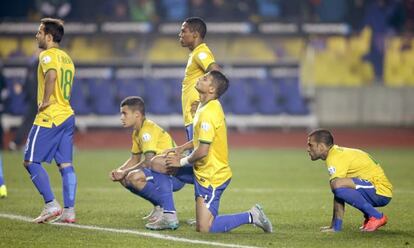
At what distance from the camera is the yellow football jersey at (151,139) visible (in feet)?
34.2

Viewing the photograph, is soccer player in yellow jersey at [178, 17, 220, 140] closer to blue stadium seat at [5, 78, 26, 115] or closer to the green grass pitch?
the green grass pitch

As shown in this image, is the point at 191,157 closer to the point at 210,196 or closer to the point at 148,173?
the point at 210,196

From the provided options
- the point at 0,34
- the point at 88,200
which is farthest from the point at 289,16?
the point at 88,200

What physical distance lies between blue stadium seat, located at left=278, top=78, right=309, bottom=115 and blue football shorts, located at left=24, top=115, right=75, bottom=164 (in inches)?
626

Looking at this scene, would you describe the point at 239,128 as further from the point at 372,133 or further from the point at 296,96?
the point at 372,133

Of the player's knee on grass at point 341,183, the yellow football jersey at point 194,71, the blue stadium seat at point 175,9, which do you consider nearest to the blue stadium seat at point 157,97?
the blue stadium seat at point 175,9

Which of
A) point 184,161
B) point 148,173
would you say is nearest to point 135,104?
point 148,173

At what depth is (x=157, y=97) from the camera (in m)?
25.9

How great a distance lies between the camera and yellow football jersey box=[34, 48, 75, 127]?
10.3m

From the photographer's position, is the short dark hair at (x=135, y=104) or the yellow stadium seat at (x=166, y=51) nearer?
the short dark hair at (x=135, y=104)

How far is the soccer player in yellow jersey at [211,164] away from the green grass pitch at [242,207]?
0.15 metres

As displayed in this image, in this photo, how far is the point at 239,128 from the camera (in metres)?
26.0

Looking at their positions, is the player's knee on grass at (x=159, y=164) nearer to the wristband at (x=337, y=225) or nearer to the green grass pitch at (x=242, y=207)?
the green grass pitch at (x=242, y=207)

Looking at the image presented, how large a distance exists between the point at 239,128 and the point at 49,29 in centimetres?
1584
